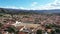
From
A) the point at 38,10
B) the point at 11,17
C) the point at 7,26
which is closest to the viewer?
the point at 7,26

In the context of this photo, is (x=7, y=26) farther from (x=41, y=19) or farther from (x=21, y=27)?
(x=41, y=19)

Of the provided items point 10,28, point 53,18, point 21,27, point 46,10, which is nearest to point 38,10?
point 46,10

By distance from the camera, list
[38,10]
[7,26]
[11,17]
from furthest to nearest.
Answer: [11,17] → [38,10] → [7,26]

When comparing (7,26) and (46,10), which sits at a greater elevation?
(46,10)

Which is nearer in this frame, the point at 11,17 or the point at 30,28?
the point at 30,28

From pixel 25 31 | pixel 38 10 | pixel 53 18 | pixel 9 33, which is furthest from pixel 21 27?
pixel 53 18

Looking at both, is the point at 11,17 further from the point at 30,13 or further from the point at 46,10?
the point at 46,10

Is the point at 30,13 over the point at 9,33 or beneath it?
over

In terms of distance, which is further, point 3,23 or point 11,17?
point 11,17

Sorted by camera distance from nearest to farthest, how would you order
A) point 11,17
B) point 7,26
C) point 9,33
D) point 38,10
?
1. point 9,33
2. point 7,26
3. point 38,10
4. point 11,17
